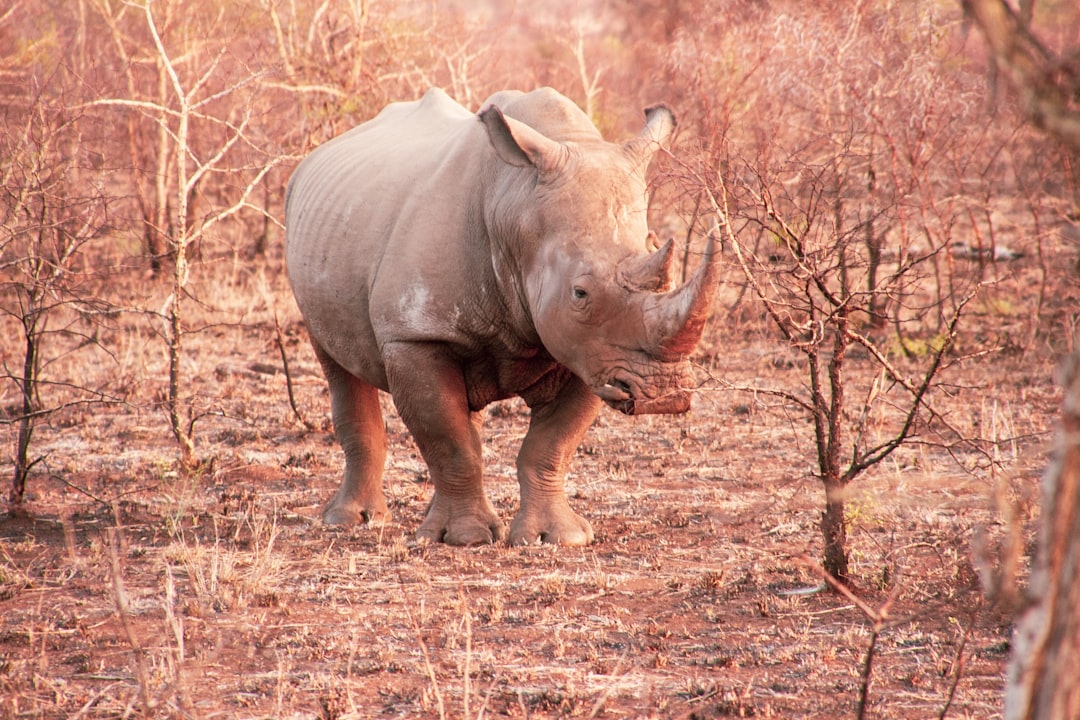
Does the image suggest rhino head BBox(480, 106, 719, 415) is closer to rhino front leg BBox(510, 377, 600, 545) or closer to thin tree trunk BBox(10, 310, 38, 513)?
rhino front leg BBox(510, 377, 600, 545)

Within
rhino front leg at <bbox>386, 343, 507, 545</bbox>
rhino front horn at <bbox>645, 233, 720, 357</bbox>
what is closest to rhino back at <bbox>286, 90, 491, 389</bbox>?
rhino front leg at <bbox>386, 343, 507, 545</bbox>

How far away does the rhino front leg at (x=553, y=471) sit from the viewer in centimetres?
625

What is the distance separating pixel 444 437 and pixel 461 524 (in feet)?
1.31

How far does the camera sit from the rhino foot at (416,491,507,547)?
6.25 metres

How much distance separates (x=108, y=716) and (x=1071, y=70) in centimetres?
319

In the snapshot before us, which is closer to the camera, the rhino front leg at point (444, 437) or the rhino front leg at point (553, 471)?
the rhino front leg at point (444, 437)

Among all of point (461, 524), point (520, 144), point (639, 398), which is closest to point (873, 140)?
point (520, 144)

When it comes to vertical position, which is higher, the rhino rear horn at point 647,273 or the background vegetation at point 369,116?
the background vegetation at point 369,116

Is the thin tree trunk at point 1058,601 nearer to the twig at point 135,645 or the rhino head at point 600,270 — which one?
the twig at point 135,645

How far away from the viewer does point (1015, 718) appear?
2123mm

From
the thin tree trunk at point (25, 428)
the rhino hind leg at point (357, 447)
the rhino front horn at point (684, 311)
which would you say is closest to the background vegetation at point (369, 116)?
the thin tree trunk at point (25, 428)

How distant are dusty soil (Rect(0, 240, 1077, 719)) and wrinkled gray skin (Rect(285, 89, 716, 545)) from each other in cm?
37

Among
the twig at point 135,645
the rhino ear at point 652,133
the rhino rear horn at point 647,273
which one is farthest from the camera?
the rhino ear at point 652,133

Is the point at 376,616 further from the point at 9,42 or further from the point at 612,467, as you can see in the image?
the point at 9,42
